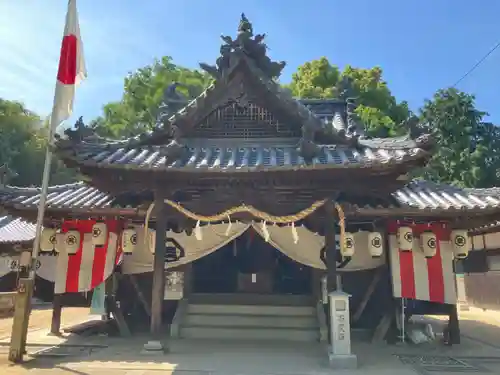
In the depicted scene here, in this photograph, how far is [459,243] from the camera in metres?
11.4

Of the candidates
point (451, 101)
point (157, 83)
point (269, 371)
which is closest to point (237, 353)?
point (269, 371)

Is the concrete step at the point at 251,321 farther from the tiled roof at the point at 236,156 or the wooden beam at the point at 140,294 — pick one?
the tiled roof at the point at 236,156

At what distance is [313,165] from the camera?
8.76 metres

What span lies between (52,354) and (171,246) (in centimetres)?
390

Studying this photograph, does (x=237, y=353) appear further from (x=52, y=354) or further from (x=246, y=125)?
(x=246, y=125)

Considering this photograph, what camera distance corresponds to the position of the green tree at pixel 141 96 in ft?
137

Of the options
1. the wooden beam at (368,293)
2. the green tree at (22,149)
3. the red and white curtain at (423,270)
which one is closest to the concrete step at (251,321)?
the wooden beam at (368,293)

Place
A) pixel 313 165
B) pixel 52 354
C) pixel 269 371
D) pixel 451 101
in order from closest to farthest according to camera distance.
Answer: pixel 269 371 → pixel 313 165 → pixel 52 354 → pixel 451 101

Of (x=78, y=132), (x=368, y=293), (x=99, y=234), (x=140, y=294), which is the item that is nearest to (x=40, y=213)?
(x=78, y=132)

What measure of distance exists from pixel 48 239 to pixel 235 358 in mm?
6545

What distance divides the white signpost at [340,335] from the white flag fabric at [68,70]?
290 inches

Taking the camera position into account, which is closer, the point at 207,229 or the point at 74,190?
the point at 207,229

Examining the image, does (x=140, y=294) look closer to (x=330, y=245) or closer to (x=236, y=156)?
(x=236, y=156)

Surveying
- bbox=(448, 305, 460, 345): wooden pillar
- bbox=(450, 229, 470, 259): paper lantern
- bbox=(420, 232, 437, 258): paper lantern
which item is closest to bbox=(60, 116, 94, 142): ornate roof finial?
bbox=(420, 232, 437, 258): paper lantern
